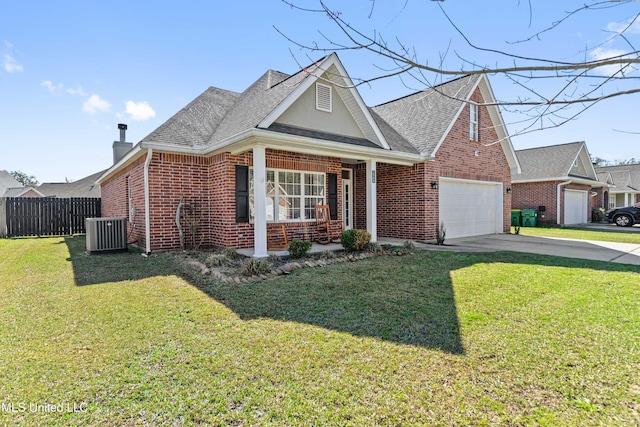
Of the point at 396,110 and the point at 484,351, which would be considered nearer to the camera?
the point at 484,351

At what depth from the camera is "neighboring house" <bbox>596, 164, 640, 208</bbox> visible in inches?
1201

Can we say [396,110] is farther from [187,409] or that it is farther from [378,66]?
[187,409]

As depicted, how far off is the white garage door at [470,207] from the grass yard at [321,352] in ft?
21.2

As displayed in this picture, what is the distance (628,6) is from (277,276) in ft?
17.6

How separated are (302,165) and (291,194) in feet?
2.95

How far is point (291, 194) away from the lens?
31.2 ft

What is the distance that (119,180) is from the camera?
1229 cm

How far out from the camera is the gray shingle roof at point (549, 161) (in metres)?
19.4

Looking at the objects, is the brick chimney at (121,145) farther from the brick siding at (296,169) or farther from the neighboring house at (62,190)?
the neighboring house at (62,190)

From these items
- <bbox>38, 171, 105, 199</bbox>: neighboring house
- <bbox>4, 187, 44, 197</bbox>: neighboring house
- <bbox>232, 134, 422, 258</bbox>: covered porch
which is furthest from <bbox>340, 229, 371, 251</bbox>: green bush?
<bbox>4, 187, 44, 197</bbox>: neighboring house

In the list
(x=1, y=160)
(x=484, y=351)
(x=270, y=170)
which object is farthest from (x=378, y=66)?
(x=1, y=160)

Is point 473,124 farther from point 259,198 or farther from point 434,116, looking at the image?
point 259,198

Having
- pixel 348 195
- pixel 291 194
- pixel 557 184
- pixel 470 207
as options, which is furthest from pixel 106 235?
pixel 557 184

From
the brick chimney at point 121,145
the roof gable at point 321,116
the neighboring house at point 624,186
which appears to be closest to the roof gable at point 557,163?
the neighboring house at point 624,186
